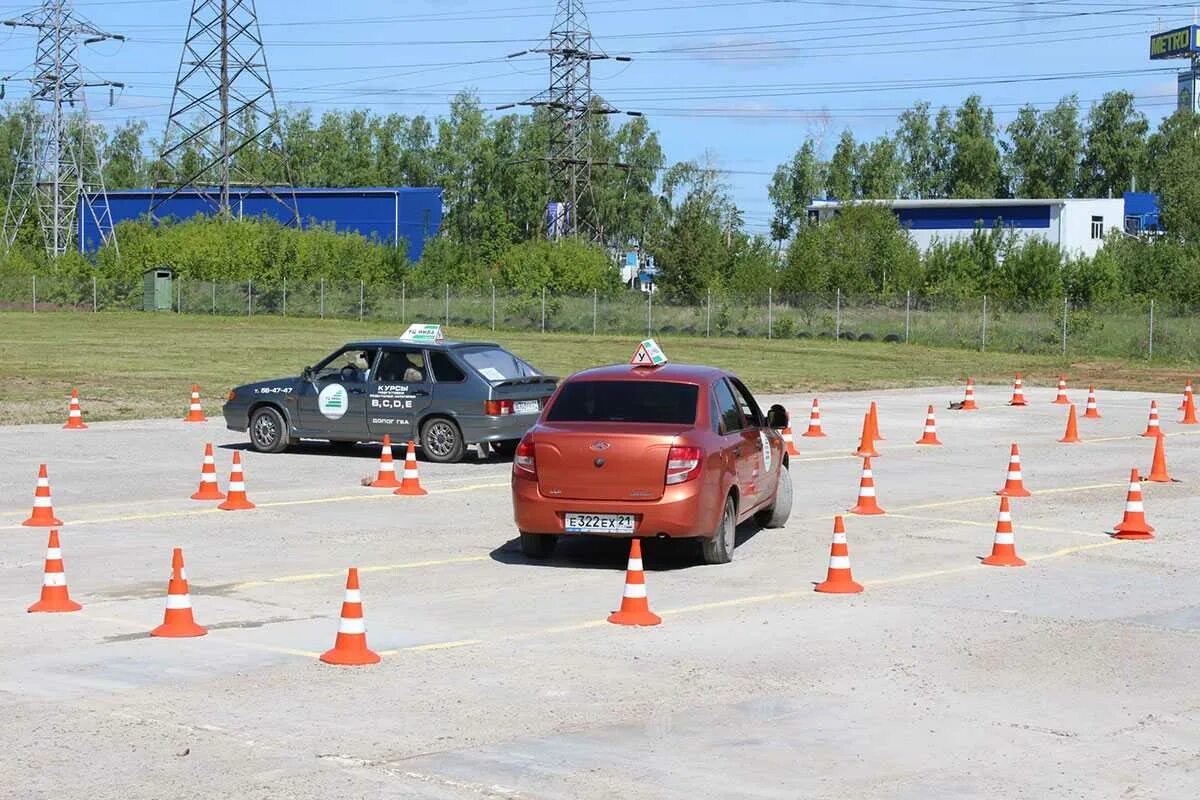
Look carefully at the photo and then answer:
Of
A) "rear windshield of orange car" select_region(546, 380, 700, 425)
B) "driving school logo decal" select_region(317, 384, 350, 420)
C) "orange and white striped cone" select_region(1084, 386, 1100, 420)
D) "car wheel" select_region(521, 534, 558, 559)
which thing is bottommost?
"car wheel" select_region(521, 534, 558, 559)

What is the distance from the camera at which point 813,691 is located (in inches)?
383

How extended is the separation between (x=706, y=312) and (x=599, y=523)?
5548 cm

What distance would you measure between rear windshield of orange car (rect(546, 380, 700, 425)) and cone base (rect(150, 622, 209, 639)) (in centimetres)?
443

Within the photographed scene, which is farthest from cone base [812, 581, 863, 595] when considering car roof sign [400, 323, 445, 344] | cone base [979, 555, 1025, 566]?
A: car roof sign [400, 323, 445, 344]

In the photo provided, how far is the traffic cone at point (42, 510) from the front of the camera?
16203 millimetres

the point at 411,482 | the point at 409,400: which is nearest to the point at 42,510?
the point at 411,482

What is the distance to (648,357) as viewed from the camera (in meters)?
17.4

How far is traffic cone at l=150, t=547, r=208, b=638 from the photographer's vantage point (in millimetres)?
10922

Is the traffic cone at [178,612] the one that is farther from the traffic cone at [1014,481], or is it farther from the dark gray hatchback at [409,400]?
the dark gray hatchback at [409,400]

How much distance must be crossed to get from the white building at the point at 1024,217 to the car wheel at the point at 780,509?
307ft

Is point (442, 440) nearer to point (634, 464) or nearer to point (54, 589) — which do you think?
point (634, 464)

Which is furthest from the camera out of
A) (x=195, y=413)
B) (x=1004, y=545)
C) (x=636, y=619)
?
(x=195, y=413)

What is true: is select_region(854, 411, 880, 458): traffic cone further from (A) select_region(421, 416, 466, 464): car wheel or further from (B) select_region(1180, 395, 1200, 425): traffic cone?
(B) select_region(1180, 395, 1200, 425): traffic cone

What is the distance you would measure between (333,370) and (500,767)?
16.2 m
